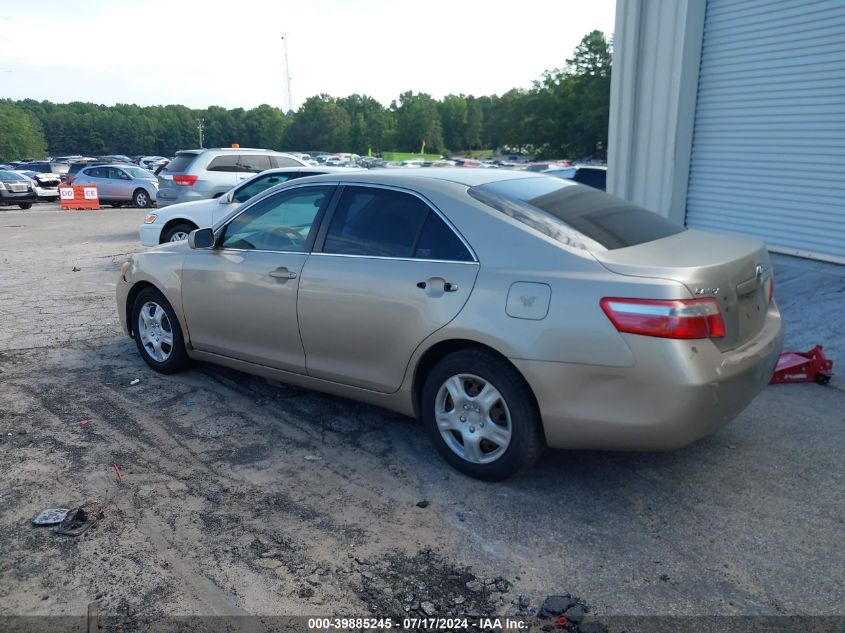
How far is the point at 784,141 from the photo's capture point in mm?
8164

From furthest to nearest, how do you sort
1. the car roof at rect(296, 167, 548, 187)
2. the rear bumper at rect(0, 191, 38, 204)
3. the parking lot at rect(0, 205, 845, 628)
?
the rear bumper at rect(0, 191, 38, 204) < the car roof at rect(296, 167, 548, 187) < the parking lot at rect(0, 205, 845, 628)

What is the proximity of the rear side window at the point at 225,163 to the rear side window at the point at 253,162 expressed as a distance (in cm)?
9

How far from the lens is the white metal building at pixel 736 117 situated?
7.70 metres

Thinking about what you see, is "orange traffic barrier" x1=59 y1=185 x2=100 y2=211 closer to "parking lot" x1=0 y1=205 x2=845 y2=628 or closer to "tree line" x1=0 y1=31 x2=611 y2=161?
"parking lot" x1=0 y1=205 x2=845 y2=628

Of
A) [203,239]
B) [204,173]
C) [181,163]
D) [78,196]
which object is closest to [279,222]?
[203,239]

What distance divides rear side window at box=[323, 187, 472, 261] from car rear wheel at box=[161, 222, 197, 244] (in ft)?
23.5

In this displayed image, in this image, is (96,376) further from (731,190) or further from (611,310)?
(731,190)

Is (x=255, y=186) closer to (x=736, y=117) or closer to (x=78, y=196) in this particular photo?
(x=736, y=117)

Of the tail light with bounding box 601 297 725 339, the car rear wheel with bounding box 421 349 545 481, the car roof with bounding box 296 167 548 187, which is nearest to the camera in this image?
the tail light with bounding box 601 297 725 339

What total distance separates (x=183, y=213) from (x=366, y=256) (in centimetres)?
Answer: 743

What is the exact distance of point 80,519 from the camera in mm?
3527

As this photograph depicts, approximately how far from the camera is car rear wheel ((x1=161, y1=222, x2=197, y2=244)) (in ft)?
35.7

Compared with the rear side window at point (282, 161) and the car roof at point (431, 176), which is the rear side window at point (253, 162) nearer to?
the rear side window at point (282, 161)

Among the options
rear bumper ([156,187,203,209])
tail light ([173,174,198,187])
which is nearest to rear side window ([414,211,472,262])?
rear bumper ([156,187,203,209])
